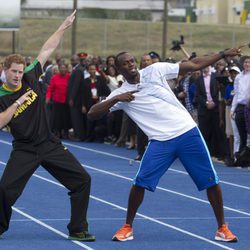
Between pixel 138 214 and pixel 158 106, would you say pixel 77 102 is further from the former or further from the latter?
pixel 158 106

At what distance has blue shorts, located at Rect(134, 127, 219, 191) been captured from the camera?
1118 cm

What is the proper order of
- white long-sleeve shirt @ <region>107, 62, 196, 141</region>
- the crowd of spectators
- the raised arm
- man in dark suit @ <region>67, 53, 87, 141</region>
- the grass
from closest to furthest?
the raised arm → white long-sleeve shirt @ <region>107, 62, 196, 141</region> → the crowd of spectators → man in dark suit @ <region>67, 53, 87, 141</region> → the grass

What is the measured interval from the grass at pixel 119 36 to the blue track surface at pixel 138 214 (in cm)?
3392

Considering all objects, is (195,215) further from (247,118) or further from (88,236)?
(247,118)

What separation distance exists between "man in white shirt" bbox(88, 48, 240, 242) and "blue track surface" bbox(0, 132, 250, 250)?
1.30ft

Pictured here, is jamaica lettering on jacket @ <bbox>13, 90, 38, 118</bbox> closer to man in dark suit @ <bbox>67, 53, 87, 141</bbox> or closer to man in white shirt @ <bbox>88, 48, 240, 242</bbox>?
man in white shirt @ <bbox>88, 48, 240, 242</bbox>

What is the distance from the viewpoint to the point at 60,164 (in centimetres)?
1112

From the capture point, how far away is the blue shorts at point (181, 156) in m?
11.2

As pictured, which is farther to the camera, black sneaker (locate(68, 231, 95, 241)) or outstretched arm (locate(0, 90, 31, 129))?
black sneaker (locate(68, 231, 95, 241))

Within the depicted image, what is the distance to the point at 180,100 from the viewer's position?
71.7 ft

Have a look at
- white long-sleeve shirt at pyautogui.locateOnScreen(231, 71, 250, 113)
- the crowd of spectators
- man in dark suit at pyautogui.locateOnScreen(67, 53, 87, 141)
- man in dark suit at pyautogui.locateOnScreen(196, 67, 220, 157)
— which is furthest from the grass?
white long-sleeve shirt at pyautogui.locateOnScreen(231, 71, 250, 113)

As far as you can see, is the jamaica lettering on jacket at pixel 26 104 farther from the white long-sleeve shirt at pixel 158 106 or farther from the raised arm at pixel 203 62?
the raised arm at pixel 203 62

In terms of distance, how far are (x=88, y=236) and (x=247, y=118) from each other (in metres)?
8.58

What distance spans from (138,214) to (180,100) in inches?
348
